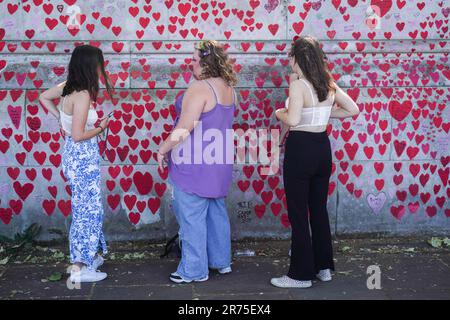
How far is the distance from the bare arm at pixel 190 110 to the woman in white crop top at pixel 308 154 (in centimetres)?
63

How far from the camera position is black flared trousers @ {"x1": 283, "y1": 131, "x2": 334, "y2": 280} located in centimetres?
497

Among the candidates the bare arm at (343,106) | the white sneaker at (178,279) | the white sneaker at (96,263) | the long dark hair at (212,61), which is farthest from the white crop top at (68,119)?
the bare arm at (343,106)

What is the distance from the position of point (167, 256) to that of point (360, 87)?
2.48 metres

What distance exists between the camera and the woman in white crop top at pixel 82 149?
5.04 meters

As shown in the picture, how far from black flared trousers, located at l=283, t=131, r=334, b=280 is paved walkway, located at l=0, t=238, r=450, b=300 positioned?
0.90ft

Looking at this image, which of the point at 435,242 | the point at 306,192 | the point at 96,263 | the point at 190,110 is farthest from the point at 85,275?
the point at 435,242

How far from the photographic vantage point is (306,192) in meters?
5.03

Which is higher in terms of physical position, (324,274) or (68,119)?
(68,119)

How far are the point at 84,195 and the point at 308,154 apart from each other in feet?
5.99

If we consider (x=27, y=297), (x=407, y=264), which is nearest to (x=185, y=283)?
(x=27, y=297)

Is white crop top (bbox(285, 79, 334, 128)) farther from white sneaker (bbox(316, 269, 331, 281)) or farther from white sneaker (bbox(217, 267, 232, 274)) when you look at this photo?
white sneaker (bbox(217, 267, 232, 274))

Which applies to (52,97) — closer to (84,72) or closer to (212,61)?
(84,72)

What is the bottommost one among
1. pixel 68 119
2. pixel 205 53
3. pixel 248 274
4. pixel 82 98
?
pixel 248 274

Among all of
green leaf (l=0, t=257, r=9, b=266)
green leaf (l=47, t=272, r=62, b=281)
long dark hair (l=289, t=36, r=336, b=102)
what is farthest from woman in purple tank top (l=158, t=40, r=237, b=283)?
green leaf (l=0, t=257, r=9, b=266)
